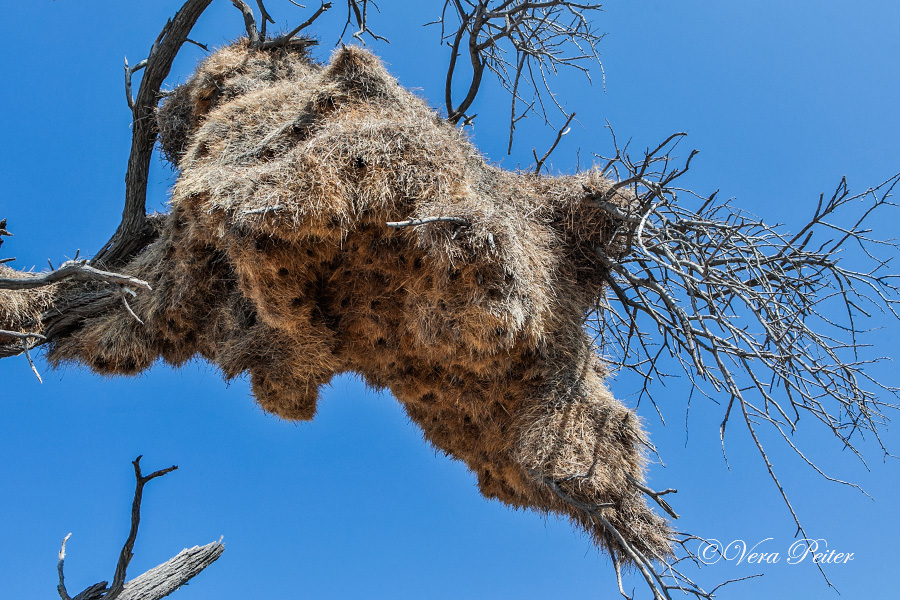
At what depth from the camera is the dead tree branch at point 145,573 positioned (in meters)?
4.72

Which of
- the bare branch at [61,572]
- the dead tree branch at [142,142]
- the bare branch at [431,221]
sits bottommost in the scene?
the bare branch at [61,572]

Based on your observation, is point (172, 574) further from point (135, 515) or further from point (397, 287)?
point (397, 287)

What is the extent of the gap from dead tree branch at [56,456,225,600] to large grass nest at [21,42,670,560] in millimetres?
1135

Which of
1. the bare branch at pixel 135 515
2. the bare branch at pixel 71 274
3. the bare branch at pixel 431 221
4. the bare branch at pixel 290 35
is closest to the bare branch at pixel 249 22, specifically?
the bare branch at pixel 290 35

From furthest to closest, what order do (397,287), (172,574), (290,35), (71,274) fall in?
(290,35) < (172,574) < (397,287) < (71,274)

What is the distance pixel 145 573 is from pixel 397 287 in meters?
2.93

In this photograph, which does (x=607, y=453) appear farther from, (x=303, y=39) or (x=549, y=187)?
(x=303, y=39)

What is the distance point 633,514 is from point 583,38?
412 centimetres

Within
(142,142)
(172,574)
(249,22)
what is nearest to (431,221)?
(172,574)

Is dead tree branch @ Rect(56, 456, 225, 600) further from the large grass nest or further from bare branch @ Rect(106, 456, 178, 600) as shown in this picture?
the large grass nest

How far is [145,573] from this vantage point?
5.30 meters

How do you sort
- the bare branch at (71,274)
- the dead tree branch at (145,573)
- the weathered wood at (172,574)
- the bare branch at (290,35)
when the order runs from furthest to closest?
1. the bare branch at (290,35)
2. the weathered wood at (172,574)
3. the dead tree branch at (145,573)
4. the bare branch at (71,274)

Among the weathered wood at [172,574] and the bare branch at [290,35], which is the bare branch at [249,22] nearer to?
the bare branch at [290,35]

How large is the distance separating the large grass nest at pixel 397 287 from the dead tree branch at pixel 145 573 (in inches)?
44.7
